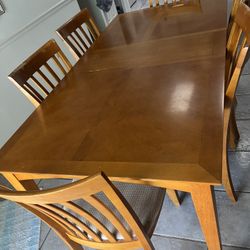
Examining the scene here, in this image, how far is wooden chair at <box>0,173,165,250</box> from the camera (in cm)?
58

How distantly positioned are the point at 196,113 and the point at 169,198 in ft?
2.45

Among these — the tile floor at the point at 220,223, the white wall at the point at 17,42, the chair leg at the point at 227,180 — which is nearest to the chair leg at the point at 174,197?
the tile floor at the point at 220,223

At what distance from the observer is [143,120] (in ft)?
2.94

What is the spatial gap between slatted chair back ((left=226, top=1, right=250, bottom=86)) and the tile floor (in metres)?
0.59

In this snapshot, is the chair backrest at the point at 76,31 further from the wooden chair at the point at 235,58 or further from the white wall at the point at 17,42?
the wooden chair at the point at 235,58

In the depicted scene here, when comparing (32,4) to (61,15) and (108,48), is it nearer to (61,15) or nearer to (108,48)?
(61,15)

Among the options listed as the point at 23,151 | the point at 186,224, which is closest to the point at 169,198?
the point at 186,224

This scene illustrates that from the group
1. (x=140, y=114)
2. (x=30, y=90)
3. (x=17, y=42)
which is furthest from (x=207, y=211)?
(x=17, y=42)

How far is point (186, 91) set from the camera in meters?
0.96

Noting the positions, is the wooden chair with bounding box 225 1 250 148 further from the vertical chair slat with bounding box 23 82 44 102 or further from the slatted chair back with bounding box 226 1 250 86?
the vertical chair slat with bounding box 23 82 44 102

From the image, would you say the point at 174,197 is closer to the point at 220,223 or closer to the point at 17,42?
the point at 220,223

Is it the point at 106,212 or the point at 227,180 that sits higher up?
the point at 106,212

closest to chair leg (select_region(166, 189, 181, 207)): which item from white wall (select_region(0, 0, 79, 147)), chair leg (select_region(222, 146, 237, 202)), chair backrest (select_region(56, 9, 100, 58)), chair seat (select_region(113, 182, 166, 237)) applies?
chair leg (select_region(222, 146, 237, 202))

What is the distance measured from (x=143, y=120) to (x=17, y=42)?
1.66 metres
